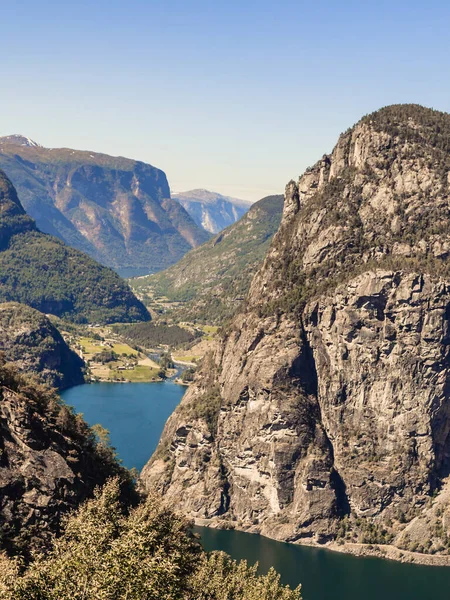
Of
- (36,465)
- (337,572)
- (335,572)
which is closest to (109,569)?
(36,465)

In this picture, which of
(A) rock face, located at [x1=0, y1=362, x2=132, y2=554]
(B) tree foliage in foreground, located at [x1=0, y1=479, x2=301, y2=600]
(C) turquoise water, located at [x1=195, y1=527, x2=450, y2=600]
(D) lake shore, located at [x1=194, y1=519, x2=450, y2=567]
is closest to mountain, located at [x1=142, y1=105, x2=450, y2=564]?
(D) lake shore, located at [x1=194, y1=519, x2=450, y2=567]

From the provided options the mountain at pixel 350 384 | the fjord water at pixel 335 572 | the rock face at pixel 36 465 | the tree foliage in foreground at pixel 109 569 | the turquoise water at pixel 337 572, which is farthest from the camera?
the mountain at pixel 350 384

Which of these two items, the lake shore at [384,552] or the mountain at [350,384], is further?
the mountain at [350,384]

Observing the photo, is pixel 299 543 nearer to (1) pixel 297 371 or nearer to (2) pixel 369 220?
(1) pixel 297 371

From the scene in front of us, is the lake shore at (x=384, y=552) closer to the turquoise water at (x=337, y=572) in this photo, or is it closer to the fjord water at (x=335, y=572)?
the turquoise water at (x=337, y=572)

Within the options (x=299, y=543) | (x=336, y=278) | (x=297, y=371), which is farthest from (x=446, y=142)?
(x=299, y=543)

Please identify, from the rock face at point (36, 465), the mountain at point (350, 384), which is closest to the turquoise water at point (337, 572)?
the mountain at point (350, 384)

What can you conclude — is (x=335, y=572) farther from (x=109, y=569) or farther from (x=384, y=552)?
(x=109, y=569)
